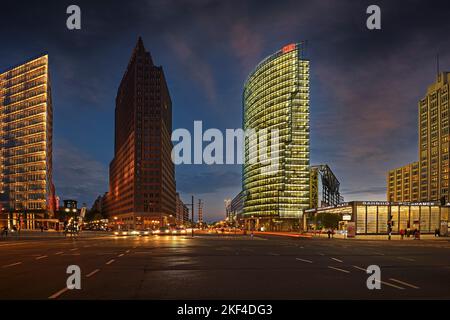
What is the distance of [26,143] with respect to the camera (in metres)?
170

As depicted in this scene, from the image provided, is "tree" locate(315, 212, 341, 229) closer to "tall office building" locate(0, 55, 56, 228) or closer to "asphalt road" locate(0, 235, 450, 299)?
"tall office building" locate(0, 55, 56, 228)

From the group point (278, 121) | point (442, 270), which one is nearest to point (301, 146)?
point (278, 121)

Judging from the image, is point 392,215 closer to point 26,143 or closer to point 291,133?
point 291,133

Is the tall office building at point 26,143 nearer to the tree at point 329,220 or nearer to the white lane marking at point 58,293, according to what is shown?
the tree at point 329,220

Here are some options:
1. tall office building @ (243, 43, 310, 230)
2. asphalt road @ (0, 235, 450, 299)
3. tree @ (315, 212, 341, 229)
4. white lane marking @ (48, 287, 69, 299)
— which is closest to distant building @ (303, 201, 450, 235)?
tree @ (315, 212, 341, 229)

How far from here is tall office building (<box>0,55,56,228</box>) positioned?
16700 cm

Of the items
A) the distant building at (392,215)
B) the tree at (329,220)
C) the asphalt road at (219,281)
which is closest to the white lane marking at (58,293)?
the asphalt road at (219,281)

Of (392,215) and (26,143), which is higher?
(26,143)

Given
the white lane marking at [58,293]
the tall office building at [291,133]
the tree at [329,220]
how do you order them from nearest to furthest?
1. the white lane marking at [58,293]
2. the tree at [329,220]
3. the tall office building at [291,133]

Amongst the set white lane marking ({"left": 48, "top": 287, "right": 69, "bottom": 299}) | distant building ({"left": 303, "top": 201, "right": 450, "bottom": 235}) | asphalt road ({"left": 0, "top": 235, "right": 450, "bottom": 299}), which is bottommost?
distant building ({"left": 303, "top": 201, "right": 450, "bottom": 235})

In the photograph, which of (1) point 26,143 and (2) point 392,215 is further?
(1) point 26,143

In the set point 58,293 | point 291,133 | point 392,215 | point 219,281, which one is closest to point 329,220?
point 392,215

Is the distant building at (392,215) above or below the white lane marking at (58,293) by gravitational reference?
below

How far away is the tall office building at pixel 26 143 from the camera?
167 meters
